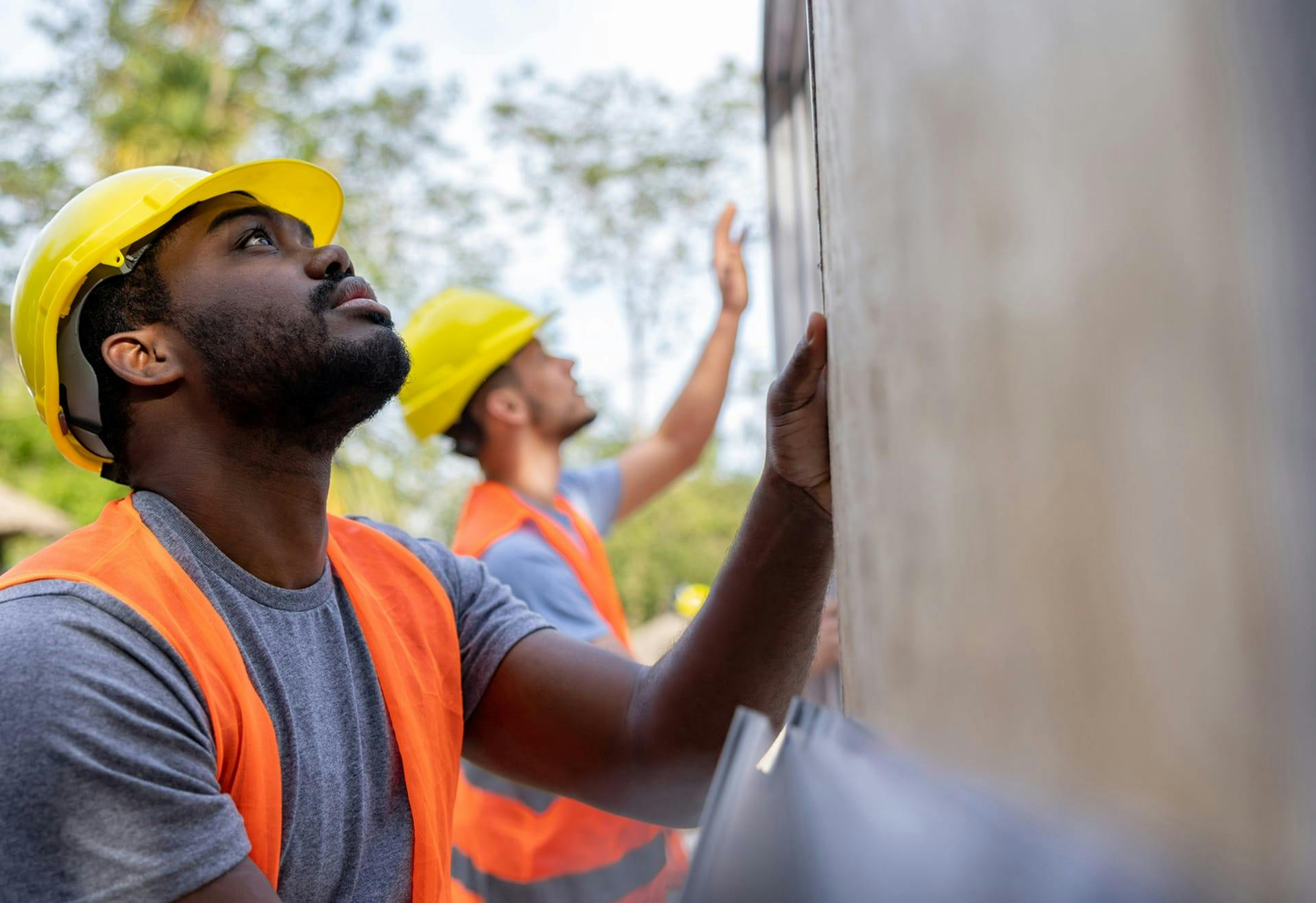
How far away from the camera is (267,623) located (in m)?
1.52

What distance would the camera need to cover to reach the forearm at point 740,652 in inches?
54.1

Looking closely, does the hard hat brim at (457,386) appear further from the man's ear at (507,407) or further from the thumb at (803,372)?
the thumb at (803,372)

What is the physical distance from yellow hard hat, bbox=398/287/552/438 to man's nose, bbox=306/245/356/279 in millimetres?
1476

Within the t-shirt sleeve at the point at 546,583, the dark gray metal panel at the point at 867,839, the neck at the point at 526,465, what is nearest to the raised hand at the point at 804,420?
the dark gray metal panel at the point at 867,839

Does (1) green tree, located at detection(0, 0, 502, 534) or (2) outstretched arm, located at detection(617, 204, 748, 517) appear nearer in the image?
(2) outstretched arm, located at detection(617, 204, 748, 517)

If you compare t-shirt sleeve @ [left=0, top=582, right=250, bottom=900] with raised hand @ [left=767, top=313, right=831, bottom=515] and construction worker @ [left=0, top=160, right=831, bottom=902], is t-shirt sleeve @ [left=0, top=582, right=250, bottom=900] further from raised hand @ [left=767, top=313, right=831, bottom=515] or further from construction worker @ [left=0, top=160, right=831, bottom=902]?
raised hand @ [left=767, top=313, right=831, bottom=515]

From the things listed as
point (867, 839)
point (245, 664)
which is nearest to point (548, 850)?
point (245, 664)

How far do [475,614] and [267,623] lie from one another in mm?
399

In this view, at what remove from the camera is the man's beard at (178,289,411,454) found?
1670 mm

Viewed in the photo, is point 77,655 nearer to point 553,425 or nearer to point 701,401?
point 553,425

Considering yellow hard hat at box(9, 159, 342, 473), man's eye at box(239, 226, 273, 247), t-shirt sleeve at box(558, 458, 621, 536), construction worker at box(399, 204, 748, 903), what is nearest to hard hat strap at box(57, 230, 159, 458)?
yellow hard hat at box(9, 159, 342, 473)

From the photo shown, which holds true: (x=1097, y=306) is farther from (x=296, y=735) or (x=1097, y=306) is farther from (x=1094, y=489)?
(x=296, y=735)

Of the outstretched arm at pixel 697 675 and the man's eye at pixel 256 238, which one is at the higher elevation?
the man's eye at pixel 256 238

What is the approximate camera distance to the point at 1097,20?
1.24 feet
